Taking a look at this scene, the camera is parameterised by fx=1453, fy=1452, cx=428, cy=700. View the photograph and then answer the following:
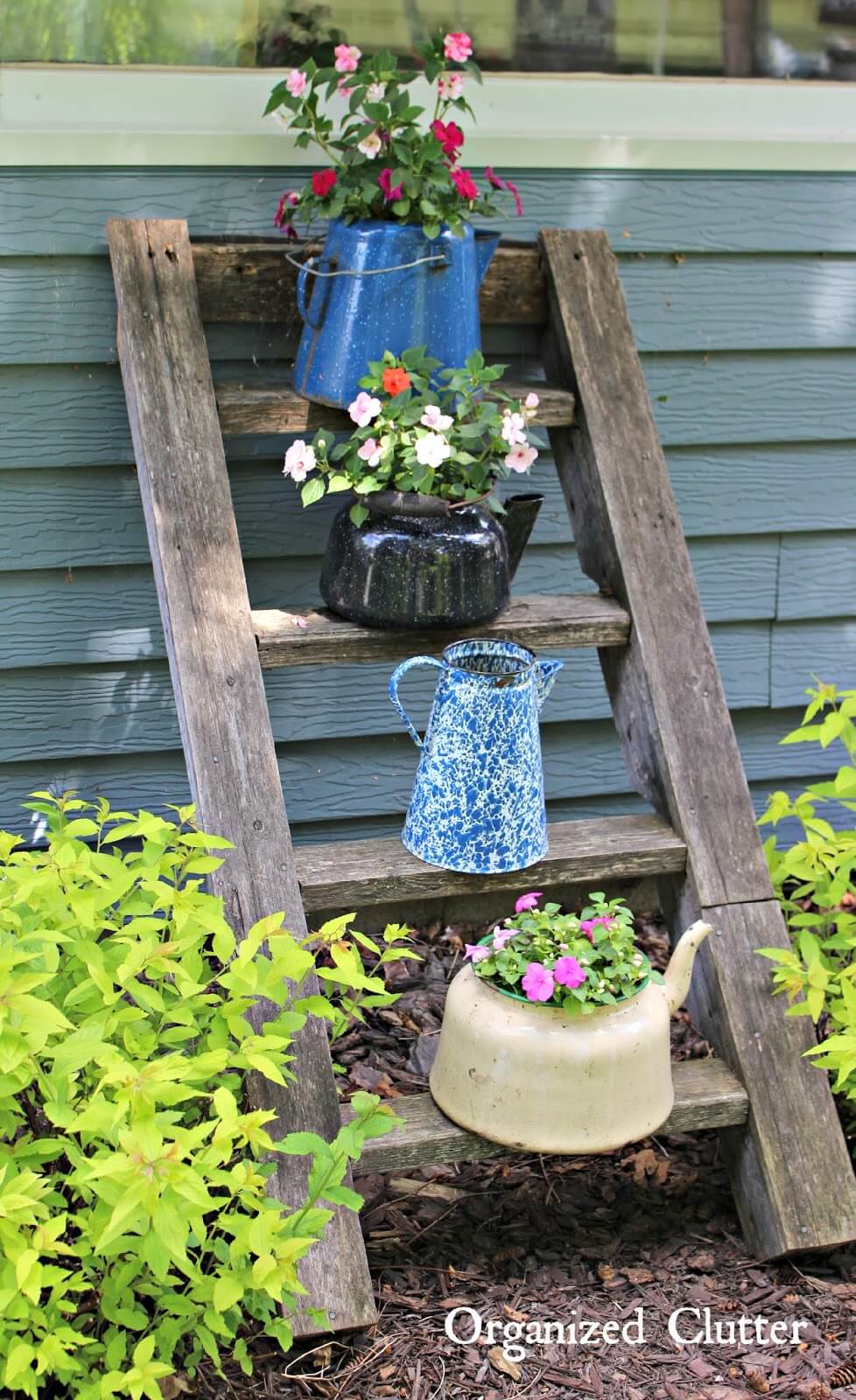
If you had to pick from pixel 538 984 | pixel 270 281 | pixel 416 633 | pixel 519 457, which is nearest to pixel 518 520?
pixel 519 457

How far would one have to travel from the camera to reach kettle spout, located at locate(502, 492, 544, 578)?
7.84ft

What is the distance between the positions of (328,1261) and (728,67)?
7.11 ft

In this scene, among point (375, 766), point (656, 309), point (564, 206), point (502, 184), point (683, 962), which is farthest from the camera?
point (375, 766)

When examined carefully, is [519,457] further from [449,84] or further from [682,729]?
[449,84]

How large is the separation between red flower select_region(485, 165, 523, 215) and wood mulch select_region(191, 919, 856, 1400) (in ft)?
4.83

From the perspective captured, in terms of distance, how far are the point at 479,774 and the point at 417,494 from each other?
1.36 ft

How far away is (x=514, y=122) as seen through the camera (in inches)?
101

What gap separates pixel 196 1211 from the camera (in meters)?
1.43

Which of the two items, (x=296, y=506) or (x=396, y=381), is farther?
(x=296, y=506)

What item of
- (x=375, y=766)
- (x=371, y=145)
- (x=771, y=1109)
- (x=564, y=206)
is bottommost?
(x=771, y=1109)

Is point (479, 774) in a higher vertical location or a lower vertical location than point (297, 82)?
lower

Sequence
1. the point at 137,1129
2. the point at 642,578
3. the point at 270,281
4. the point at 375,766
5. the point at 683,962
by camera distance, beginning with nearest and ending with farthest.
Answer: the point at 137,1129, the point at 683,962, the point at 642,578, the point at 270,281, the point at 375,766

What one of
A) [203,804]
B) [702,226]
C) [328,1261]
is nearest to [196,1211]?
[328,1261]

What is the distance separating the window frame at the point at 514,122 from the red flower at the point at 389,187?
14.4 inches
